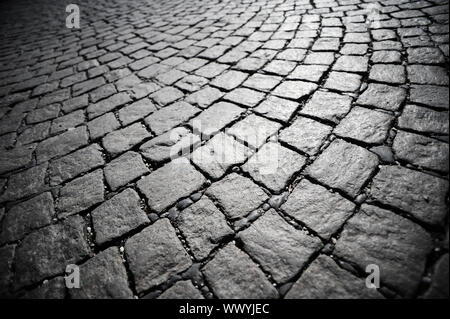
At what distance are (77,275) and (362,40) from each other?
3.78m

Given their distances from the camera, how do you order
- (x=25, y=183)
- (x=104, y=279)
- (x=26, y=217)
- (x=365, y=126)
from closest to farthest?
1. (x=104, y=279)
2. (x=26, y=217)
3. (x=365, y=126)
4. (x=25, y=183)

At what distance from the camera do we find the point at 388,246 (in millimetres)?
1280

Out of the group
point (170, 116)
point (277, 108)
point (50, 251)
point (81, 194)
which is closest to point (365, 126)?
point (277, 108)

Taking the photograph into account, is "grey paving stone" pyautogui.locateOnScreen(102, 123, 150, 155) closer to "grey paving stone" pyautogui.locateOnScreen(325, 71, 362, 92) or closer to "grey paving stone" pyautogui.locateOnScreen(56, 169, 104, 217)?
"grey paving stone" pyautogui.locateOnScreen(56, 169, 104, 217)

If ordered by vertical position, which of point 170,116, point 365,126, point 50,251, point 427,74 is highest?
point 427,74

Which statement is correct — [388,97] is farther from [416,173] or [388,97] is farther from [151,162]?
[151,162]

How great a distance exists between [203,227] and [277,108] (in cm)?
138

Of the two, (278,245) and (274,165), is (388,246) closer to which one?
(278,245)

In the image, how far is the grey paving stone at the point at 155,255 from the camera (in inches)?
53.3

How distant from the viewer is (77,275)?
141 centimetres

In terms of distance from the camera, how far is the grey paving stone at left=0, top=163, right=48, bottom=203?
76.5 inches

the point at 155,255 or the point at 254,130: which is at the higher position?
the point at 254,130
